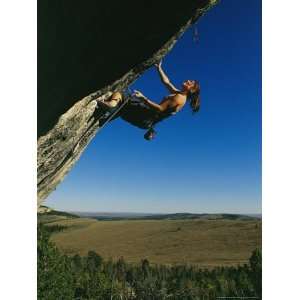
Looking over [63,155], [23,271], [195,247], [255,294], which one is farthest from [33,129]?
[195,247]

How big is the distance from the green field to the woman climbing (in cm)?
809

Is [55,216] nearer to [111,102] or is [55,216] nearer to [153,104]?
[153,104]

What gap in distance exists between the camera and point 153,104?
19.4ft

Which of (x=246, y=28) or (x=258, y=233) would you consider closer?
(x=246, y=28)

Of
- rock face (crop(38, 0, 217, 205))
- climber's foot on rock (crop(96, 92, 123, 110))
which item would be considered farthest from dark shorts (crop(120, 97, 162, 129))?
rock face (crop(38, 0, 217, 205))

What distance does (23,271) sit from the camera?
4953 millimetres

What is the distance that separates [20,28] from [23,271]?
224cm

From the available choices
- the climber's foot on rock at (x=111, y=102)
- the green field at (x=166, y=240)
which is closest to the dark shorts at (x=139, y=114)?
the climber's foot on rock at (x=111, y=102)

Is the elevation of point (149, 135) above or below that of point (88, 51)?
below

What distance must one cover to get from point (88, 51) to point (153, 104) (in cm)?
165

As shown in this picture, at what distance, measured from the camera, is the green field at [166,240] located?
15.2 m

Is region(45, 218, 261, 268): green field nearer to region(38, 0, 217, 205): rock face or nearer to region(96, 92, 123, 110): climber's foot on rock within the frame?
region(96, 92, 123, 110): climber's foot on rock

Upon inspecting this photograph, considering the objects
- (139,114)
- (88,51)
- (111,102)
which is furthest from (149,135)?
(88,51)

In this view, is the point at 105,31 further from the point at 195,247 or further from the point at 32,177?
the point at 195,247
